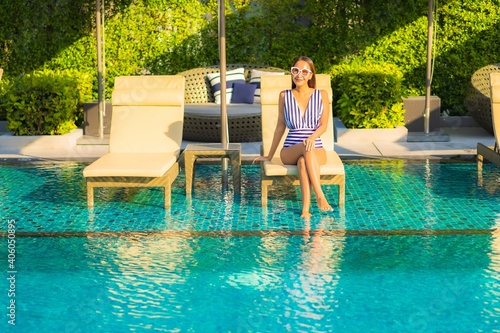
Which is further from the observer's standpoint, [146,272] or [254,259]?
[254,259]

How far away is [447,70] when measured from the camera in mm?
15188

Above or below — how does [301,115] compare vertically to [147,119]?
above

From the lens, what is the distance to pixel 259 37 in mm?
15266

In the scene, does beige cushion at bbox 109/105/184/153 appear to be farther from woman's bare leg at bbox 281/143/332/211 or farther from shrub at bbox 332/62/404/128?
shrub at bbox 332/62/404/128

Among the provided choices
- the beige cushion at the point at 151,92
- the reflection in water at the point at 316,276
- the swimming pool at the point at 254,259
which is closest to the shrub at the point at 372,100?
the swimming pool at the point at 254,259

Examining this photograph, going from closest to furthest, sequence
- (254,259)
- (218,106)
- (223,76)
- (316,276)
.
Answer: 1. (316,276)
2. (254,259)
3. (223,76)
4. (218,106)

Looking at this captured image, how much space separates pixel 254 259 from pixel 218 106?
6.23 metres

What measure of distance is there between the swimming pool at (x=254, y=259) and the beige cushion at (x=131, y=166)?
0.40m

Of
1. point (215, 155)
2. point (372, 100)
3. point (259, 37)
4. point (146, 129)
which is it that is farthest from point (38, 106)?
point (372, 100)

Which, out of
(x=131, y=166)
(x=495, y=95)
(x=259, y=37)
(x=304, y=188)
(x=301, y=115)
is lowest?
(x=304, y=188)

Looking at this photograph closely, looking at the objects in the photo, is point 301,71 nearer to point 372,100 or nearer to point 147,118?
point 147,118

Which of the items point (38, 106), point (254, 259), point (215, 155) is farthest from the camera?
point (38, 106)

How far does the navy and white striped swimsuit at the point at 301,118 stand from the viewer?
31.7 ft

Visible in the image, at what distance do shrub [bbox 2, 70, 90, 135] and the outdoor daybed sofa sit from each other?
1.78 metres
